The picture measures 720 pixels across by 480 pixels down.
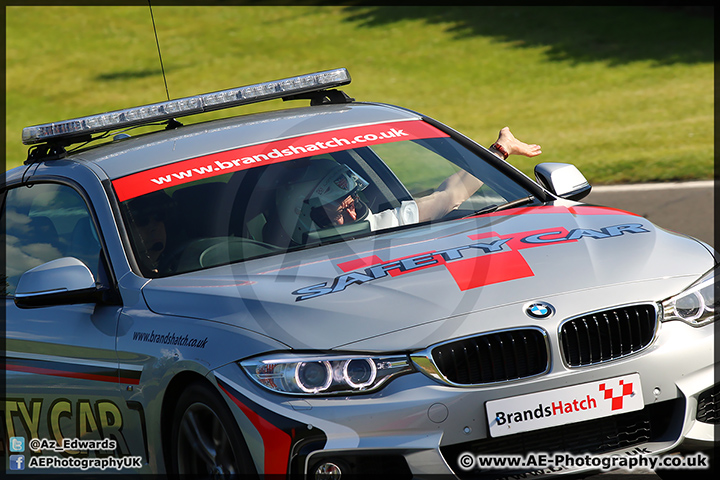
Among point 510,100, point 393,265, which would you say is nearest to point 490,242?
point 393,265

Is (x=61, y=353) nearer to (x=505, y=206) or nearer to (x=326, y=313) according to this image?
(x=326, y=313)

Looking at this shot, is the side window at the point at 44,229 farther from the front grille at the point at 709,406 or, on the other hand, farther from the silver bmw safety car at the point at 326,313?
the front grille at the point at 709,406

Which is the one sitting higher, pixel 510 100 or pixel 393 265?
pixel 393 265

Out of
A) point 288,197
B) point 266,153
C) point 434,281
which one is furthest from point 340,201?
point 434,281

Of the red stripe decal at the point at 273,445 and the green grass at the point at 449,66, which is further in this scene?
the green grass at the point at 449,66

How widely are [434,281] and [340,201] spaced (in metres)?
1.18

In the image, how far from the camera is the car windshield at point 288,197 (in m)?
4.09

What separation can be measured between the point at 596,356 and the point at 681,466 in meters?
0.51

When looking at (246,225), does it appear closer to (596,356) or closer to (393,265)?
(393,265)

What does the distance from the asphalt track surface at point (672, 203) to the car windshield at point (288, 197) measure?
3422mm

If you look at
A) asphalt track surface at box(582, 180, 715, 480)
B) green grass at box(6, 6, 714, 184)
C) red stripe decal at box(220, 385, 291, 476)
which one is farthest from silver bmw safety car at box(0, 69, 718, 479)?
green grass at box(6, 6, 714, 184)

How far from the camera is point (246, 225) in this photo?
421 centimetres

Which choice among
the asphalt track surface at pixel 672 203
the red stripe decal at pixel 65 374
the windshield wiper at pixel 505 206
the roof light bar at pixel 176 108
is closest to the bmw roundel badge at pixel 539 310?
the windshield wiper at pixel 505 206

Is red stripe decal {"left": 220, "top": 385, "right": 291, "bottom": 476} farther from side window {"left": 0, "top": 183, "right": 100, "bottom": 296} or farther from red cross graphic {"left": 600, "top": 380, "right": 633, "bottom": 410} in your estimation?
side window {"left": 0, "top": 183, "right": 100, "bottom": 296}
